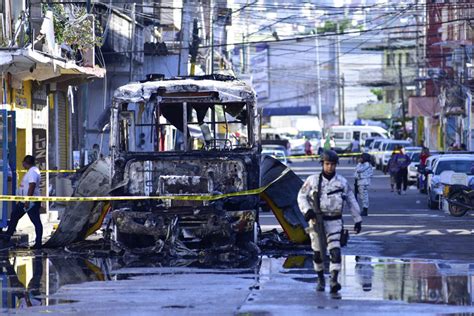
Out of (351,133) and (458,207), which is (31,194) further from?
(351,133)

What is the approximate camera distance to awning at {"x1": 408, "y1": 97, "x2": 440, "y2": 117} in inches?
3027

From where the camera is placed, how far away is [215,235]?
2000 cm

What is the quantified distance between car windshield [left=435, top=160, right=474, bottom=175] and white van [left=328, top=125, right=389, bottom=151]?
5274 cm

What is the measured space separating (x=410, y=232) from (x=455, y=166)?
11059mm

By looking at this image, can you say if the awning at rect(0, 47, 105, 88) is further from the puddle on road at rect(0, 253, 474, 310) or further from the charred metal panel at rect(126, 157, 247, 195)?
the puddle on road at rect(0, 253, 474, 310)

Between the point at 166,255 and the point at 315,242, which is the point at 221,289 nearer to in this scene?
the point at 315,242

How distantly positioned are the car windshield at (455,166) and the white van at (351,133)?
52739 mm

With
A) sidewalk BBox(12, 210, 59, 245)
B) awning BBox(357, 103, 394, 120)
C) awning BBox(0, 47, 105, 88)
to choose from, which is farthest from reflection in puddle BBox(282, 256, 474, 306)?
awning BBox(357, 103, 394, 120)

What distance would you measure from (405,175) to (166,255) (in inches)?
1008

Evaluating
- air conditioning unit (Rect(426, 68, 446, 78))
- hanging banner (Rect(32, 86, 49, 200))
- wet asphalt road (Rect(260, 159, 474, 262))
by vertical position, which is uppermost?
air conditioning unit (Rect(426, 68, 446, 78))

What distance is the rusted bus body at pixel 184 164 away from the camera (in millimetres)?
20078

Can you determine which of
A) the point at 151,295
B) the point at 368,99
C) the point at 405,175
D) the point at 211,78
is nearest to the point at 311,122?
the point at 368,99

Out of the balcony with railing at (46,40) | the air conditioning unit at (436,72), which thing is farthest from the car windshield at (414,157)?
the balcony with railing at (46,40)

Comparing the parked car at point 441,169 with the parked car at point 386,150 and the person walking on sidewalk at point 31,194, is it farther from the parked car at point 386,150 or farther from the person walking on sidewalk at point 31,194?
the parked car at point 386,150
